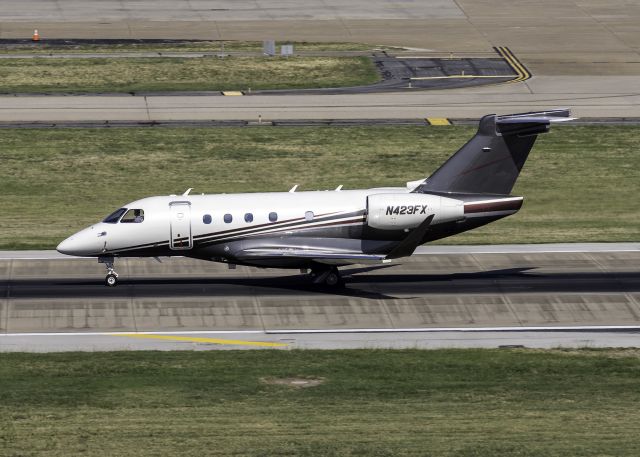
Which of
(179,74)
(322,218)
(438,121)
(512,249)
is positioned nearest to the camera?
(322,218)

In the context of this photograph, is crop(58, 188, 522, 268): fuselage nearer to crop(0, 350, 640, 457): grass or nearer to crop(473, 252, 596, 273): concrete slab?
crop(473, 252, 596, 273): concrete slab

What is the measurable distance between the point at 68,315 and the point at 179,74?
42.7 meters

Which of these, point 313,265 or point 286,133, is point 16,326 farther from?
point 286,133

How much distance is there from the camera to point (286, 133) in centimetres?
7212

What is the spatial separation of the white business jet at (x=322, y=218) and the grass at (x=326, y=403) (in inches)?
268

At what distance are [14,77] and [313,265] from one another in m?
42.1

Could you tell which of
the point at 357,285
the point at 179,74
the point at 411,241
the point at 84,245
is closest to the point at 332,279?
the point at 357,285

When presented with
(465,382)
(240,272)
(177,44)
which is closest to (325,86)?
(177,44)

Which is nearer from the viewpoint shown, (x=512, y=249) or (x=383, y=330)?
(x=383, y=330)

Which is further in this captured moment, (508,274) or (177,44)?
(177,44)

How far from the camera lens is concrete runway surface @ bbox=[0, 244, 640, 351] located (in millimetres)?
41688

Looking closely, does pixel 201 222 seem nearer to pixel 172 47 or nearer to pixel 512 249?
pixel 512 249

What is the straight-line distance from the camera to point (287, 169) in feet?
218

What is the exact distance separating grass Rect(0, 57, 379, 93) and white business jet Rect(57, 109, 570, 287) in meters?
36.5
